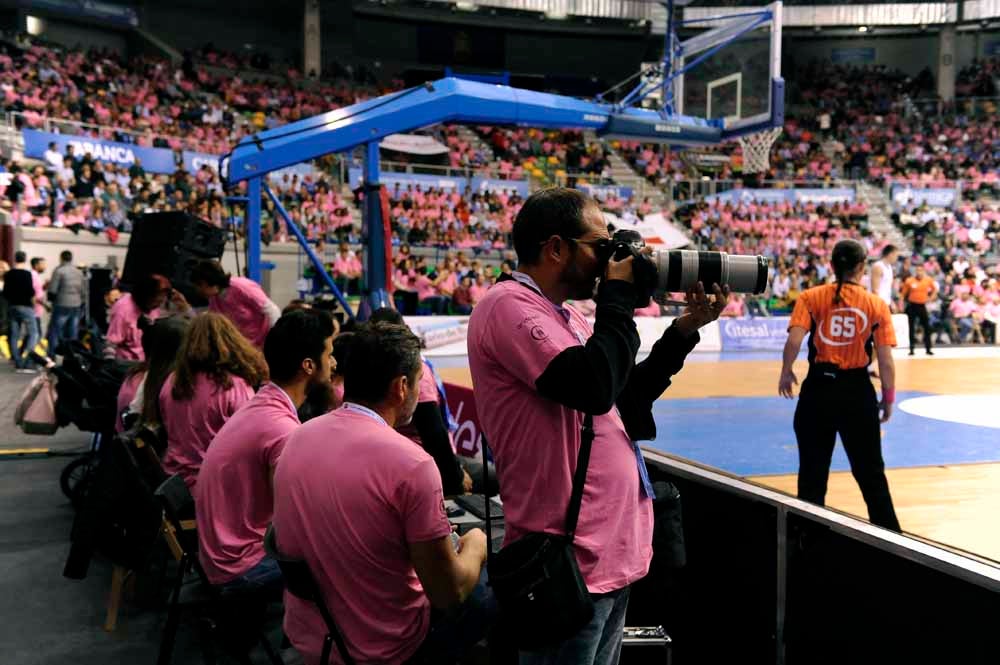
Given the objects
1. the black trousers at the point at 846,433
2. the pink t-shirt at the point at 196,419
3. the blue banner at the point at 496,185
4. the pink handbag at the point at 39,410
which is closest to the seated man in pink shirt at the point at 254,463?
the pink t-shirt at the point at 196,419

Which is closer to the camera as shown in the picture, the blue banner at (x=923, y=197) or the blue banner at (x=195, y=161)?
the blue banner at (x=195, y=161)

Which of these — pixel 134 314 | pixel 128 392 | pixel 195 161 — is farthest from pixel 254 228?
pixel 195 161

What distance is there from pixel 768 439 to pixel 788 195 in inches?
721

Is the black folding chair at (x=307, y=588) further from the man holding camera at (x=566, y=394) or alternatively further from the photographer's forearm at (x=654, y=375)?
the photographer's forearm at (x=654, y=375)

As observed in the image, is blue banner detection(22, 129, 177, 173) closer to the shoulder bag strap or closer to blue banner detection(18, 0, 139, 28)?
blue banner detection(18, 0, 139, 28)

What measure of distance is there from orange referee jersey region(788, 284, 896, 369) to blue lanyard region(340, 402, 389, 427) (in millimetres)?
3194

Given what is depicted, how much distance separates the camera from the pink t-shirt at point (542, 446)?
178 centimetres

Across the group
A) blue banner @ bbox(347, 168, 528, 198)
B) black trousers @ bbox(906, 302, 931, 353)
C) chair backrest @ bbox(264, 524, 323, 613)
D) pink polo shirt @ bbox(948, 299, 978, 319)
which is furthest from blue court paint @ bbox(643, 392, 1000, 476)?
blue banner @ bbox(347, 168, 528, 198)

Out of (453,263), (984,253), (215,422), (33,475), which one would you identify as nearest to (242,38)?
(453,263)

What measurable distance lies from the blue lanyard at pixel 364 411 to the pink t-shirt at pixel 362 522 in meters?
0.01

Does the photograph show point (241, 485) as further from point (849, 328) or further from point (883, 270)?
point (883, 270)

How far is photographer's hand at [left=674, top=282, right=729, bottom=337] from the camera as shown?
2.00 meters

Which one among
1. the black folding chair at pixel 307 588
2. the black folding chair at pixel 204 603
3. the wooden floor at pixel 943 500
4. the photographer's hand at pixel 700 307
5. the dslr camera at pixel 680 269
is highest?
the dslr camera at pixel 680 269

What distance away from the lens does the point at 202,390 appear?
3.96 meters
